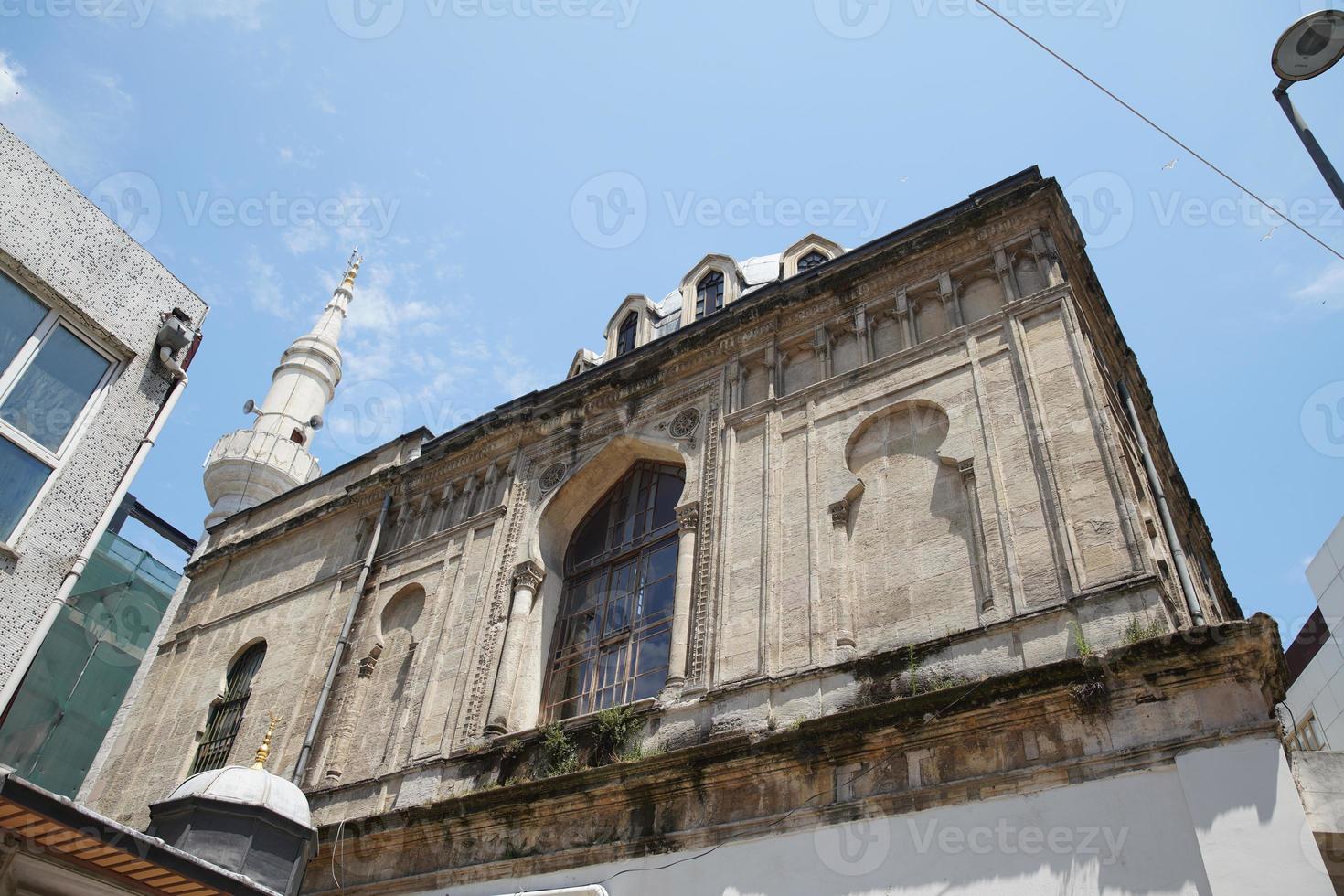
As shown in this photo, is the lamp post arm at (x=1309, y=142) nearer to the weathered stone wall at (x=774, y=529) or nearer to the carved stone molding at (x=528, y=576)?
the weathered stone wall at (x=774, y=529)

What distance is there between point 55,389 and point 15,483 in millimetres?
959

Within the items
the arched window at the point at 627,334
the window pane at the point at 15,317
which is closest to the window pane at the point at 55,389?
the window pane at the point at 15,317

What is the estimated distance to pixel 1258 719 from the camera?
26.2 feet

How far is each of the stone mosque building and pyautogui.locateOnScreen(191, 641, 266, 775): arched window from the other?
101 millimetres

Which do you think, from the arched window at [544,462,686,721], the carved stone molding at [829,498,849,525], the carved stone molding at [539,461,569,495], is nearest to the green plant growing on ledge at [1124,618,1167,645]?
the carved stone molding at [829,498,849,525]

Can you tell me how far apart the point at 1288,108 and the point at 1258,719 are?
4977 mm

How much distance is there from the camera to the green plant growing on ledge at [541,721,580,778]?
469 inches

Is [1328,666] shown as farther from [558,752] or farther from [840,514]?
[558,752]

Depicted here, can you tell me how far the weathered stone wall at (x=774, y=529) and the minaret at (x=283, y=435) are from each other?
13.0 metres

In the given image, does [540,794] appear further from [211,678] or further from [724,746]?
[211,678]

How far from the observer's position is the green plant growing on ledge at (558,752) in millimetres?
11906

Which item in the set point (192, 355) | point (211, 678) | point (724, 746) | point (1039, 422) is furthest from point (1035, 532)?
point (211, 678)

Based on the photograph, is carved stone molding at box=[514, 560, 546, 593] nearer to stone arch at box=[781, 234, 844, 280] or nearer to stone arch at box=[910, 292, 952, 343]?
stone arch at box=[910, 292, 952, 343]

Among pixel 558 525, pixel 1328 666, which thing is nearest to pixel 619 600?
pixel 558 525
